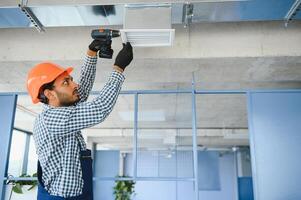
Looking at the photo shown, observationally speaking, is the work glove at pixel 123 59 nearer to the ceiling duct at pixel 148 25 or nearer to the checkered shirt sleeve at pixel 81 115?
the checkered shirt sleeve at pixel 81 115

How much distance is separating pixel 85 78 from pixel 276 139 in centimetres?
191

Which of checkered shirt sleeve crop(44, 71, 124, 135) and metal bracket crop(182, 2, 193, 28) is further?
metal bracket crop(182, 2, 193, 28)

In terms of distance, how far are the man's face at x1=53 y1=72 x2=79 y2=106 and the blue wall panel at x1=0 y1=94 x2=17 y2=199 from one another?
5.86ft

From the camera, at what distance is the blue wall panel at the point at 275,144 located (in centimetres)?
256

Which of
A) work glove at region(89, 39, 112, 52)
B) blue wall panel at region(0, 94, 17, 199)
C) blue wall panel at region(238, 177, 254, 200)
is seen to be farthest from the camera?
blue wall panel at region(238, 177, 254, 200)

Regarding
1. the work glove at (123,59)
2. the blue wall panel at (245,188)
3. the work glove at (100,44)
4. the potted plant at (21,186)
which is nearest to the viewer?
the work glove at (123,59)

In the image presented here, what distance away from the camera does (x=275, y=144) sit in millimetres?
2658

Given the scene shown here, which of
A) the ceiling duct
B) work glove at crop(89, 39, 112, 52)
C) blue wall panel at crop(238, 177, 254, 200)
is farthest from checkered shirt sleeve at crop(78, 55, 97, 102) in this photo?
blue wall panel at crop(238, 177, 254, 200)

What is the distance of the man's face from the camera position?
150cm

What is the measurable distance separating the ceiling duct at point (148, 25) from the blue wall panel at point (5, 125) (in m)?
1.72

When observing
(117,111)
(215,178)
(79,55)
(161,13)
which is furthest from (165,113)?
(215,178)

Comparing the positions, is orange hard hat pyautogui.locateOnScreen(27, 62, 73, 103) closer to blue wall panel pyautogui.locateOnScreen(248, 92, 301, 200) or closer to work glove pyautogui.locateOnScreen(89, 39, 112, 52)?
work glove pyautogui.locateOnScreen(89, 39, 112, 52)

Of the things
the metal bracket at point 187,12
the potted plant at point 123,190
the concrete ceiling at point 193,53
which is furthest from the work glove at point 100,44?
the potted plant at point 123,190

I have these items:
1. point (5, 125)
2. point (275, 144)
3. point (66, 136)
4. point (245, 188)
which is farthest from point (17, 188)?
point (245, 188)
